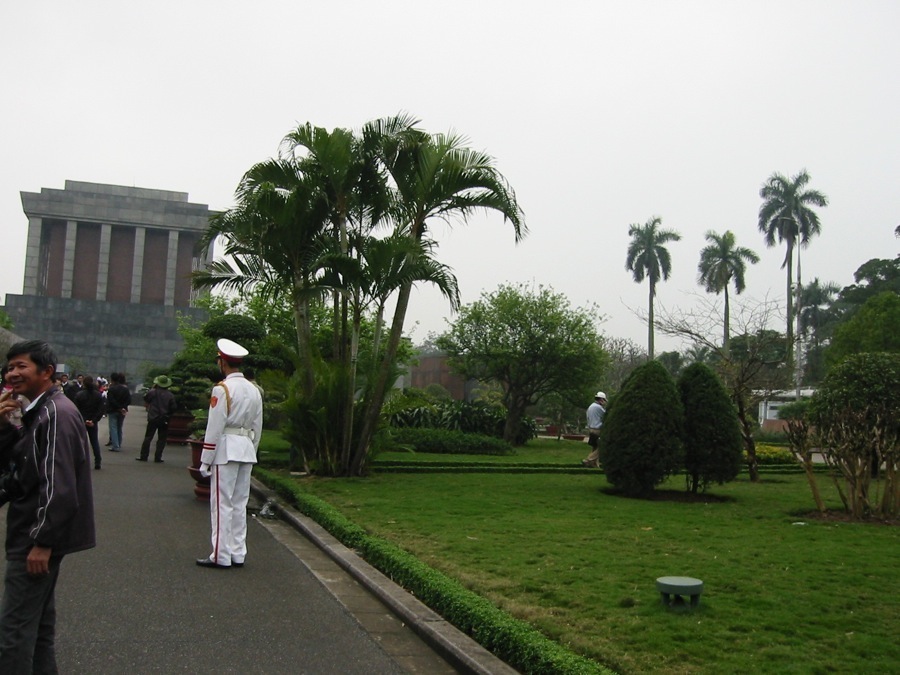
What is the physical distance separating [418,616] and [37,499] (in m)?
2.86

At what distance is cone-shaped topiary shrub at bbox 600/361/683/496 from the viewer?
40.0 feet

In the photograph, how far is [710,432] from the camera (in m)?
12.4

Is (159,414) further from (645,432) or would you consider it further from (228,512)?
(228,512)

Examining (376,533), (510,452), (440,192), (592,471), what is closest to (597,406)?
(592,471)

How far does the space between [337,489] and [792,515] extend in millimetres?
6096

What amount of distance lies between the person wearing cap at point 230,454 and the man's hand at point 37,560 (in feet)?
12.5

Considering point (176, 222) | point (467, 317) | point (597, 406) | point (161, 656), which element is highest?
point (176, 222)

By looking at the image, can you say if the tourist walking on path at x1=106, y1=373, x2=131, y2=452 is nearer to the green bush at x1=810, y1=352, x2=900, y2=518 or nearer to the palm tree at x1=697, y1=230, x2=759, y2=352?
the green bush at x1=810, y1=352, x2=900, y2=518

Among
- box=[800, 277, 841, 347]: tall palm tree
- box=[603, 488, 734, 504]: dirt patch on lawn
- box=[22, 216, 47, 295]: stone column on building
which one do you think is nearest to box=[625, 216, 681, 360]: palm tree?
box=[800, 277, 841, 347]: tall palm tree

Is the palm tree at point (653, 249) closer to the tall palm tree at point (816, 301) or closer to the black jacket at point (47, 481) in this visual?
the tall palm tree at point (816, 301)

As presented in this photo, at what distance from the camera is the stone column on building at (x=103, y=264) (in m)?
84.1

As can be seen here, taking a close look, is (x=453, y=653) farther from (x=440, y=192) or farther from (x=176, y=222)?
(x=176, y=222)

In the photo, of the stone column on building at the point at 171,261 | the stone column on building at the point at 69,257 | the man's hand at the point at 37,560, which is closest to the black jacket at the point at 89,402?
the man's hand at the point at 37,560

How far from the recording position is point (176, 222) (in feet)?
278
